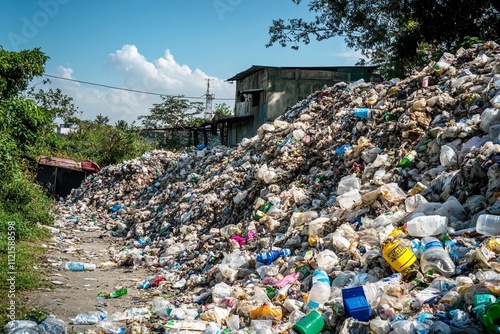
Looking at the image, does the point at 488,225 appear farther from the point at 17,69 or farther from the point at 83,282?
the point at 17,69

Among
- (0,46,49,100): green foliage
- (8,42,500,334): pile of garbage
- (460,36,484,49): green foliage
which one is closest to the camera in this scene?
(8,42,500,334): pile of garbage

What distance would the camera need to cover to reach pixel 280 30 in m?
17.0

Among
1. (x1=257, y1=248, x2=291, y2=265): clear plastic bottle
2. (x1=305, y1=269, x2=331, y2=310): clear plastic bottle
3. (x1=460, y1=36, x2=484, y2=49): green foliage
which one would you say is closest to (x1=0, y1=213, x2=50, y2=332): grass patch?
(x1=257, y1=248, x2=291, y2=265): clear plastic bottle

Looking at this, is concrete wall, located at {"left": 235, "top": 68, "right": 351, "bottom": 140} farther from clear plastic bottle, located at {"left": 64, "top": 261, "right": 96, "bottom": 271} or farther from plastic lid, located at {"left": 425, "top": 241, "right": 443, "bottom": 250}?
plastic lid, located at {"left": 425, "top": 241, "right": 443, "bottom": 250}

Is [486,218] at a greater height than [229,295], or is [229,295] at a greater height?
[486,218]

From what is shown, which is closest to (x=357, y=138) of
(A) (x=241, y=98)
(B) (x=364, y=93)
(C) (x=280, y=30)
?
(B) (x=364, y=93)

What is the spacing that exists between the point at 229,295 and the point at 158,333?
786 mm

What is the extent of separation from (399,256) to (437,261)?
0.84ft

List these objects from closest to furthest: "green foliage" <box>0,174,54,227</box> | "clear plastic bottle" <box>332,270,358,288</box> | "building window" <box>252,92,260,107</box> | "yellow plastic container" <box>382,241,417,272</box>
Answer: "yellow plastic container" <box>382,241,417,272</box> < "clear plastic bottle" <box>332,270,358,288</box> < "green foliage" <box>0,174,54,227</box> < "building window" <box>252,92,260,107</box>

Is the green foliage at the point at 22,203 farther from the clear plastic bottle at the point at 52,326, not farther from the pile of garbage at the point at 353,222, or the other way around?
the clear plastic bottle at the point at 52,326

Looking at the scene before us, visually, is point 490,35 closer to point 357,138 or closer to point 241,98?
point 357,138

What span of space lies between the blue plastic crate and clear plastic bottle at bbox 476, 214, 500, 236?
112 centimetres

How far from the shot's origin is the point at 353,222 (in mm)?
4723

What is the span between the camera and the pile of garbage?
3123 mm
